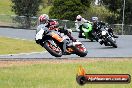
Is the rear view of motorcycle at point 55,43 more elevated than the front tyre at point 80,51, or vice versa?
the rear view of motorcycle at point 55,43

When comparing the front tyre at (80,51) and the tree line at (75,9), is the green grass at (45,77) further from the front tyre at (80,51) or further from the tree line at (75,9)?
the tree line at (75,9)

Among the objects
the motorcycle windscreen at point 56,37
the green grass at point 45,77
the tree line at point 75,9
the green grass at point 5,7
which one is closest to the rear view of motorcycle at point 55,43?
the motorcycle windscreen at point 56,37

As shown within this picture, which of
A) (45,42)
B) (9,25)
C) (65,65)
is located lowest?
(9,25)

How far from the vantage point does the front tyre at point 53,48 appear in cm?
762

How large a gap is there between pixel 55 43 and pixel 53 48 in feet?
0.61

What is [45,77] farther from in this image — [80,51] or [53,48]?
[53,48]

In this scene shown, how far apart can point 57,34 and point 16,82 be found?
3.90 meters

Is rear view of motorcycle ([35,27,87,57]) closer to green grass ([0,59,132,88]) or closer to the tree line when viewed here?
green grass ([0,59,132,88])

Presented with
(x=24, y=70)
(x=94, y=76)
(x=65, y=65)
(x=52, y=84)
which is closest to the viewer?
(x=94, y=76)

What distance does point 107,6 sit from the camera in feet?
178

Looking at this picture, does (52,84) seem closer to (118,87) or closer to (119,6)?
(118,87)

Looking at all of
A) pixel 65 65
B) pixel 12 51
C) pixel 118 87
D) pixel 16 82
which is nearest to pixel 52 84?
pixel 16 82

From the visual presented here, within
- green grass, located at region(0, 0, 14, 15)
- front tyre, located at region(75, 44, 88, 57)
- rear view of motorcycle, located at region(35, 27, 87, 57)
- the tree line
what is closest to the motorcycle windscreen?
rear view of motorcycle, located at region(35, 27, 87, 57)

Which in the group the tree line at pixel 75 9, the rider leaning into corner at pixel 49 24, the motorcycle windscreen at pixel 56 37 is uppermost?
the rider leaning into corner at pixel 49 24
